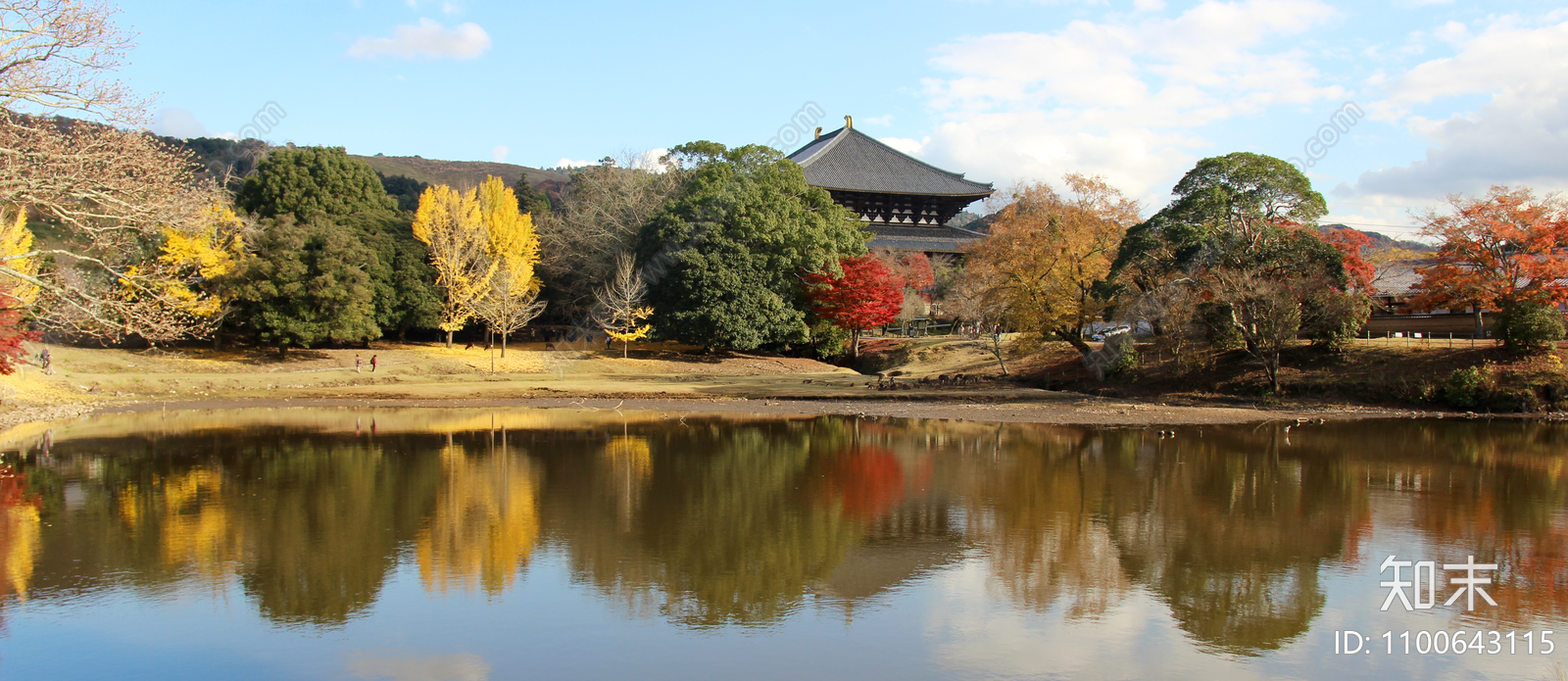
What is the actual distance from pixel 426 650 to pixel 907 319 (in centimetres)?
3623

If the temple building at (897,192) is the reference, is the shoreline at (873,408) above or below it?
below

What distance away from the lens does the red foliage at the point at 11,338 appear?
18.7 meters

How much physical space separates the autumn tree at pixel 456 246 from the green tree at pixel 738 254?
22.4 ft

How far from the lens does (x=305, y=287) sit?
112ft

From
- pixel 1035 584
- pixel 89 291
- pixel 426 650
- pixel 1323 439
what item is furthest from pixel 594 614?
pixel 1323 439

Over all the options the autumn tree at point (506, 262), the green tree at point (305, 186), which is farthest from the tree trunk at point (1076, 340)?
the green tree at point (305, 186)

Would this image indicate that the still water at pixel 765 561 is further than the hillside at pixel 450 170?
No

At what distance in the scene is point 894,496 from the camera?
44.9 ft

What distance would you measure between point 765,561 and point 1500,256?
25308 mm

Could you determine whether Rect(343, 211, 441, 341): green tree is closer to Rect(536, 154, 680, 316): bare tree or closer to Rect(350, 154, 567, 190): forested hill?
Rect(536, 154, 680, 316): bare tree

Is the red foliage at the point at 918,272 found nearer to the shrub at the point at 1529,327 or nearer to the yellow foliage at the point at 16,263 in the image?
the shrub at the point at 1529,327

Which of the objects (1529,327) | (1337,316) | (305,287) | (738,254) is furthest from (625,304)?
(1529,327)

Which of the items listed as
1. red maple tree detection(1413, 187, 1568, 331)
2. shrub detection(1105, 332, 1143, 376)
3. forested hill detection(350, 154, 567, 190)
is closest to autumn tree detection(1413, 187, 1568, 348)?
red maple tree detection(1413, 187, 1568, 331)

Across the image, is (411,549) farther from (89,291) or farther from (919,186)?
(919,186)
